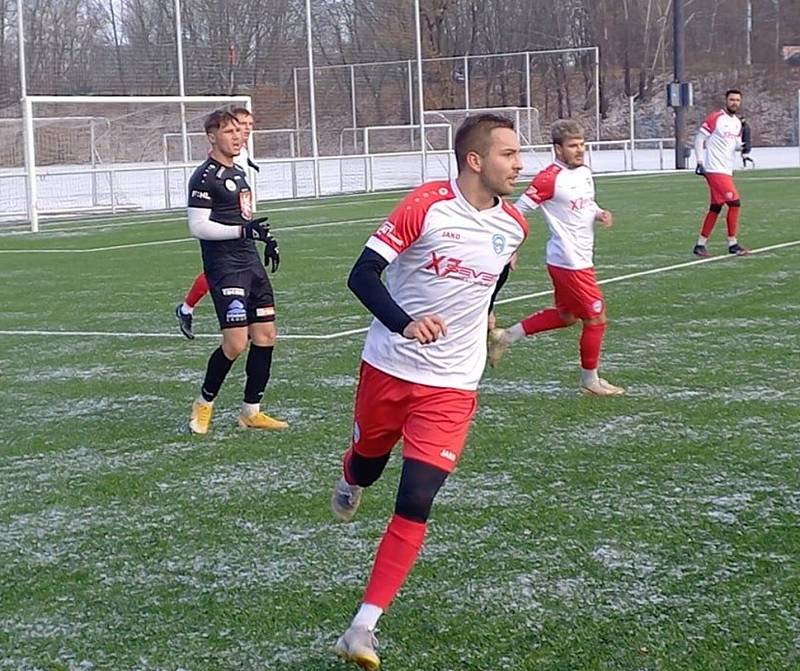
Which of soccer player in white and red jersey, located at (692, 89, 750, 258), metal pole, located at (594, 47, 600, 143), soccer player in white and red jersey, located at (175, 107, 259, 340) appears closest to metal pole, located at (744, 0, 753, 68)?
metal pole, located at (594, 47, 600, 143)

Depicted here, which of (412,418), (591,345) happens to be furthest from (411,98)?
(412,418)

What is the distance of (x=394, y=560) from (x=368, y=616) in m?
0.18

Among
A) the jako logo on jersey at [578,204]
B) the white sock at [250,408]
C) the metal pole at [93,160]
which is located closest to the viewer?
the white sock at [250,408]

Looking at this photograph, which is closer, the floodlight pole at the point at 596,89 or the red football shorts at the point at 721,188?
the red football shorts at the point at 721,188

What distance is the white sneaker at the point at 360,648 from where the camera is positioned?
3.97m

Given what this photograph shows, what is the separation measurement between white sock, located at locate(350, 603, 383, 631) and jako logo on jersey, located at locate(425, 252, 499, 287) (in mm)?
1105

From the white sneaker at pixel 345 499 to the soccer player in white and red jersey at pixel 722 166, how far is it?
36.8ft

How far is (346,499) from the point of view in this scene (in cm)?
494

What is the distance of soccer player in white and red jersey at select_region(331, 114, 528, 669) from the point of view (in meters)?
4.31

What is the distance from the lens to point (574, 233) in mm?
8328

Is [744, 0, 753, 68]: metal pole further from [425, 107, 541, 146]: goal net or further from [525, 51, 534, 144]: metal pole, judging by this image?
[525, 51, 534, 144]: metal pole

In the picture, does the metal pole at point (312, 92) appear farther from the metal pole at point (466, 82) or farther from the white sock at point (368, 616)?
the white sock at point (368, 616)

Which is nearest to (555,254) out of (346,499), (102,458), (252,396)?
(252,396)

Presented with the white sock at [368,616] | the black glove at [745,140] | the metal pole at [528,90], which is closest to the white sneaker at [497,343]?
the white sock at [368,616]
